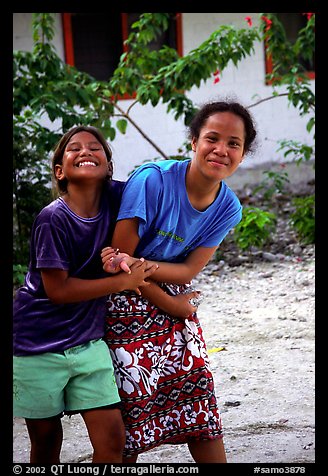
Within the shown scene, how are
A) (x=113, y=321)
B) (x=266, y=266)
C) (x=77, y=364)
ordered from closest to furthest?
(x=77, y=364) < (x=113, y=321) < (x=266, y=266)

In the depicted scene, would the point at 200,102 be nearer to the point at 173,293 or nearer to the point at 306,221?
the point at 306,221

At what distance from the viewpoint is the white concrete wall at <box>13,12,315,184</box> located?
798 centimetres

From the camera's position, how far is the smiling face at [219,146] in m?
2.40

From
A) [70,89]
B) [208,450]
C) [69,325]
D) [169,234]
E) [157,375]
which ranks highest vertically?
[70,89]

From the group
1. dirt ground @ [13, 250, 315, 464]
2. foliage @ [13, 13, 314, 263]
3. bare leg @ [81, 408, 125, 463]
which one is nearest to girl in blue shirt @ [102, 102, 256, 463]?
bare leg @ [81, 408, 125, 463]

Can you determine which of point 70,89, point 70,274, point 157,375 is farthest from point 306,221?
point 70,274

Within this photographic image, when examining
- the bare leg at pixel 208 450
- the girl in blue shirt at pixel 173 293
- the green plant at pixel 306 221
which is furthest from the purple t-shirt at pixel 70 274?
the green plant at pixel 306 221

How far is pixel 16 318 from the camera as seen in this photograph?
7.51 feet

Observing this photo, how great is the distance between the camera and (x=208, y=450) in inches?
98.3

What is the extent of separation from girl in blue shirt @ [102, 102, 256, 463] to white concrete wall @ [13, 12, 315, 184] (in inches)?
208

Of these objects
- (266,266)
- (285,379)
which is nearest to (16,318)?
Result: (285,379)

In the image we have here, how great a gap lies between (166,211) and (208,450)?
0.86 metres

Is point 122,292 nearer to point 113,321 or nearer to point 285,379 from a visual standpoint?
point 113,321
